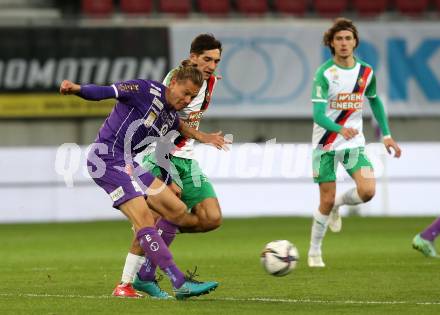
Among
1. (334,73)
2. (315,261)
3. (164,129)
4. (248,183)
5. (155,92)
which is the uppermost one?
(155,92)

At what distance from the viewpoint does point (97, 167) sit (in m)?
8.20

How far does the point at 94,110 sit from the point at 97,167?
43.3ft

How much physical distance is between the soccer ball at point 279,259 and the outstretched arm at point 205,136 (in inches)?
35.1

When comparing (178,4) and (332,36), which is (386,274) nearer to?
(332,36)

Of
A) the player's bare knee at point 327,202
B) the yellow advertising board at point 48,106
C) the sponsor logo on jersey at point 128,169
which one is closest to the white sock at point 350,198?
the player's bare knee at point 327,202

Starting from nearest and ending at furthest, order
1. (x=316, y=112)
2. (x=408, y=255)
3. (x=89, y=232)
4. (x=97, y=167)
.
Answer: (x=97, y=167) < (x=316, y=112) < (x=408, y=255) < (x=89, y=232)

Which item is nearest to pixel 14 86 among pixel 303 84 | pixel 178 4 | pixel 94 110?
pixel 94 110

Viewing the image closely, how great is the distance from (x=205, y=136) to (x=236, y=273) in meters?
2.38

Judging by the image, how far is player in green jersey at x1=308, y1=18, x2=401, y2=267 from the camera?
10922 mm

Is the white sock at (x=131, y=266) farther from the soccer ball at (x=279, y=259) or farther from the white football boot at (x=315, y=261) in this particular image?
the white football boot at (x=315, y=261)

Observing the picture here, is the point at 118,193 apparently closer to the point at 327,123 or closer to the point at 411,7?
the point at 327,123

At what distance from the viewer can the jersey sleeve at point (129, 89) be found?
8156mm

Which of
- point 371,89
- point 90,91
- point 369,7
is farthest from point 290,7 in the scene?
point 90,91

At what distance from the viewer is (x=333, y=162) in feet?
36.1
